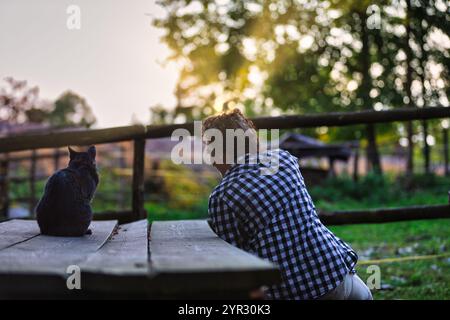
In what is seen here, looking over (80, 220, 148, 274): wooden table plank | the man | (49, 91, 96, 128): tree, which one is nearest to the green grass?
the man

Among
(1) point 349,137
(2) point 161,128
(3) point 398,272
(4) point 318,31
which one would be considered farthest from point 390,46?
(2) point 161,128

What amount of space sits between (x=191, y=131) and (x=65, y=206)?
1.14 m

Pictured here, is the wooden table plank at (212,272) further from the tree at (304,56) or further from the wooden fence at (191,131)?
the tree at (304,56)

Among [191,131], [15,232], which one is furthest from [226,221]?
[191,131]

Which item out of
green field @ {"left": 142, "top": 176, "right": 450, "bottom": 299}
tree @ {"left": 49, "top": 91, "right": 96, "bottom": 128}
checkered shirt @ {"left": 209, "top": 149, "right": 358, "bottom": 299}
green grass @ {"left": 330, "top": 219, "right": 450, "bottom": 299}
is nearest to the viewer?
checkered shirt @ {"left": 209, "top": 149, "right": 358, "bottom": 299}

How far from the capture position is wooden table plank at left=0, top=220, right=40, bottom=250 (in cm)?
164

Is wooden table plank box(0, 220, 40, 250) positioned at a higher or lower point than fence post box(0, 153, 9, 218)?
higher

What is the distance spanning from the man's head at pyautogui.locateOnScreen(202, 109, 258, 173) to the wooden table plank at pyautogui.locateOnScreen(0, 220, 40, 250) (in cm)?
74

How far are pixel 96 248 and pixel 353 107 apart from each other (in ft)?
43.2

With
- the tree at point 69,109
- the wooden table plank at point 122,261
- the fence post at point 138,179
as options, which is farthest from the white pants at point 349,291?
the tree at point 69,109

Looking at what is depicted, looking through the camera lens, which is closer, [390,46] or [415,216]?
[415,216]

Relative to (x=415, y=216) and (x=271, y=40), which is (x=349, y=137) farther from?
(x=415, y=216)

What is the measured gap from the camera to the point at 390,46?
581 inches

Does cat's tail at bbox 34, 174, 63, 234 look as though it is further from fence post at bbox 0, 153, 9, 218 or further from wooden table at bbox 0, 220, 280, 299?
fence post at bbox 0, 153, 9, 218
